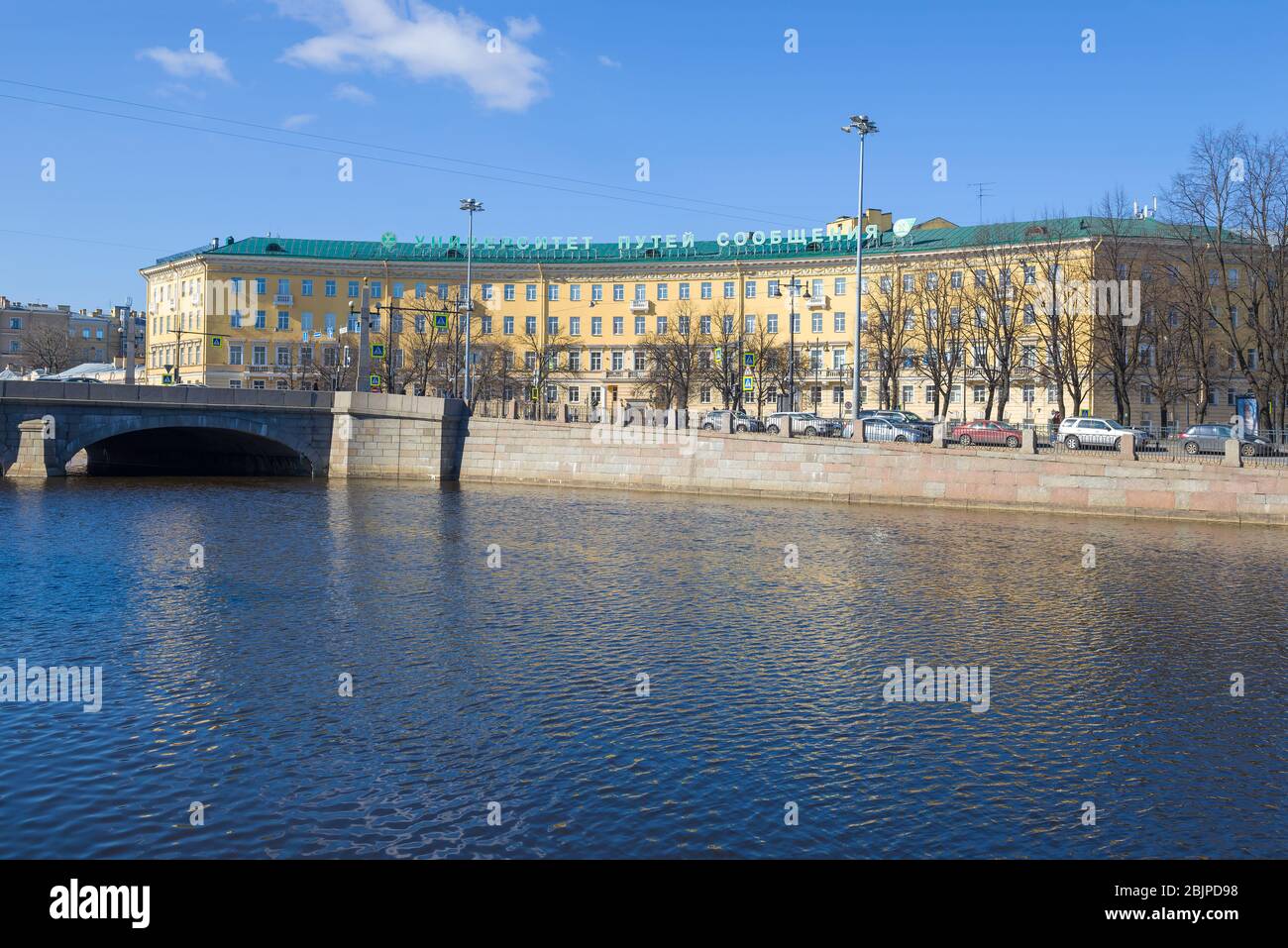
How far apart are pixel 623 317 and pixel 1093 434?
49.4m

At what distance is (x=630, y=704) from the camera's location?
13312 millimetres

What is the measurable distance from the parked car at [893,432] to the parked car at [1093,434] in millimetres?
4957

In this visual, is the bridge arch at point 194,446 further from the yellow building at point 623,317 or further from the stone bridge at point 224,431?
the yellow building at point 623,317

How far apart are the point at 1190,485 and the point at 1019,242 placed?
31.8 meters

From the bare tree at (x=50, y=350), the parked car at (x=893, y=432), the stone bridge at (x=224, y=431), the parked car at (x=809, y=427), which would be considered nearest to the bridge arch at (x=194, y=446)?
the stone bridge at (x=224, y=431)

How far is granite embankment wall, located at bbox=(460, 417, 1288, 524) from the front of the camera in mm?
35438

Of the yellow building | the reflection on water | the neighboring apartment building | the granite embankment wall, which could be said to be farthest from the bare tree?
the reflection on water

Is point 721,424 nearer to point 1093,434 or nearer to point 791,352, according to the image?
point 1093,434

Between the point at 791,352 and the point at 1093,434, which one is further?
the point at 791,352

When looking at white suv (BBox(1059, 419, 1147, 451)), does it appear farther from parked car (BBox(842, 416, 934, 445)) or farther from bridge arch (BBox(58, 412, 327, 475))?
bridge arch (BBox(58, 412, 327, 475))

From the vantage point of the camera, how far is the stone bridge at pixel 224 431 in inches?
1812

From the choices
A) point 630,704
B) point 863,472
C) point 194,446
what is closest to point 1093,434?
point 863,472
